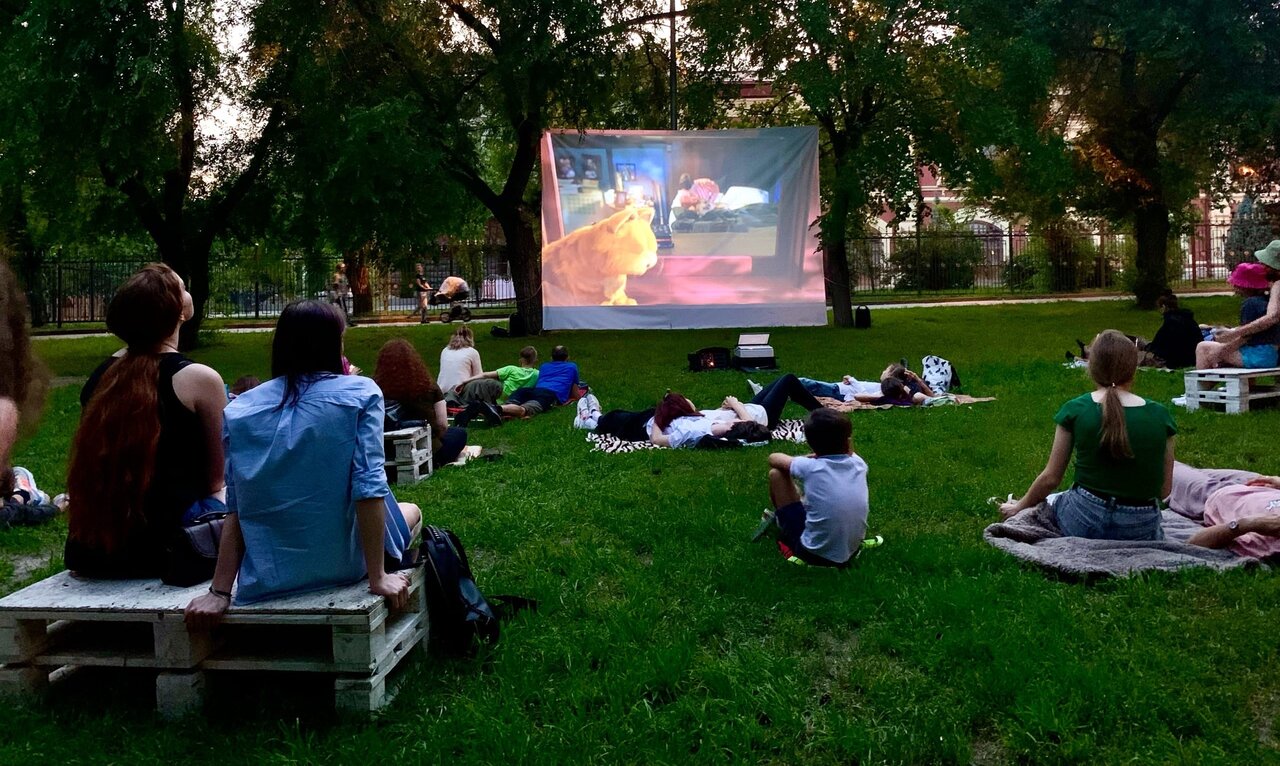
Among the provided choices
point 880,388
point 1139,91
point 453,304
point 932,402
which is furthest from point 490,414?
point 453,304

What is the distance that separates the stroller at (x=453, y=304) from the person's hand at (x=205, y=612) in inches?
922

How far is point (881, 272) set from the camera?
116ft

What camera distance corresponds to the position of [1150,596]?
446 cm

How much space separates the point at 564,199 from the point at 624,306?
8.13 ft

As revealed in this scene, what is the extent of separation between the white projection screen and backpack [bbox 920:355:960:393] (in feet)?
30.8

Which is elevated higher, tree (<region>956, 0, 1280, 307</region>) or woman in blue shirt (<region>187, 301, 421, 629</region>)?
A: tree (<region>956, 0, 1280, 307</region>)

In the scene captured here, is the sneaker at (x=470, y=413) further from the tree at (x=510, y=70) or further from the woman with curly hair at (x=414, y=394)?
the tree at (x=510, y=70)

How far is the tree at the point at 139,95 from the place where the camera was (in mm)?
14758

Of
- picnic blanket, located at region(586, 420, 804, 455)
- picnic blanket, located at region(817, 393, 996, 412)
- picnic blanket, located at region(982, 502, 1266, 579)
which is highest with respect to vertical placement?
picnic blanket, located at region(817, 393, 996, 412)

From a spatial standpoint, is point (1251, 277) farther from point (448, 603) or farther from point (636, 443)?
point (448, 603)

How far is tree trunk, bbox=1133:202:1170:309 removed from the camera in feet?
75.5

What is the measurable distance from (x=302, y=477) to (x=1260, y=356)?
30.8 feet

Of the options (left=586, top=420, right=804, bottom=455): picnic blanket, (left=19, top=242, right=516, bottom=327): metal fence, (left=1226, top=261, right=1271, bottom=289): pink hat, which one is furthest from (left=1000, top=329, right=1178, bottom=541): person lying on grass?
(left=19, top=242, right=516, bottom=327): metal fence

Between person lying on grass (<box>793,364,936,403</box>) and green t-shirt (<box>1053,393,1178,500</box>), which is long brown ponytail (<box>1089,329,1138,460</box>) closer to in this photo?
green t-shirt (<box>1053,393,1178,500</box>)
